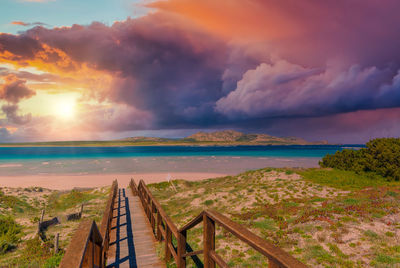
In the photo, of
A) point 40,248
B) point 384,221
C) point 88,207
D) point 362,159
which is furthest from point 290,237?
point 88,207

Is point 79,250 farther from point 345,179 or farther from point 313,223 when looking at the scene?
point 345,179

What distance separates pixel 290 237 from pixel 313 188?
8083 mm

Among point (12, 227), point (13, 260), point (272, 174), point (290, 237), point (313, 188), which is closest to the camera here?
point (290, 237)

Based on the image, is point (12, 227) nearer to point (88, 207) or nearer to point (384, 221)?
point (88, 207)

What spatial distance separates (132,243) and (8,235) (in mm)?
10028

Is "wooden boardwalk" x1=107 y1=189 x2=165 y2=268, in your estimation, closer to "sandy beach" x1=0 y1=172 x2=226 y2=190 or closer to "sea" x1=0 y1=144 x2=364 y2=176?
"sandy beach" x1=0 y1=172 x2=226 y2=190

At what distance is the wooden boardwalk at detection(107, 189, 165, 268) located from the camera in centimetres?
558

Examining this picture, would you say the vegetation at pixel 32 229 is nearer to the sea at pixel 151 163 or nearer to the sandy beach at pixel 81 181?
the sandy beach at pixel 81 181

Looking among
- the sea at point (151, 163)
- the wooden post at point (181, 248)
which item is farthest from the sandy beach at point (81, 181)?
the wooden post at point (181, 248)

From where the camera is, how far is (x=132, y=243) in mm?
6816

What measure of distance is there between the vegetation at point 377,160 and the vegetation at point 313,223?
3.53 m

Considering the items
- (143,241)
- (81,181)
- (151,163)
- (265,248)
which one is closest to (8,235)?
(143,241)

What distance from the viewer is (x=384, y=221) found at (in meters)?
8.14

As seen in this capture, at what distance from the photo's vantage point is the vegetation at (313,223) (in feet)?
21.1
